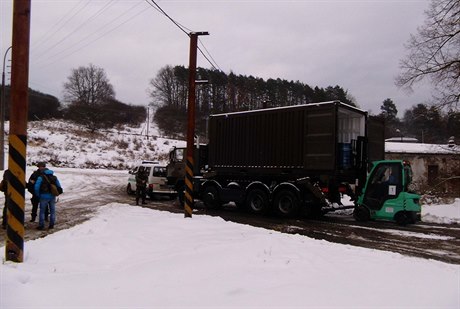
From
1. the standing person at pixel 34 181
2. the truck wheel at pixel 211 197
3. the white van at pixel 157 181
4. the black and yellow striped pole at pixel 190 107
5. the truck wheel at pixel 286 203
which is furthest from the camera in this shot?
the white van at pixel 157 181

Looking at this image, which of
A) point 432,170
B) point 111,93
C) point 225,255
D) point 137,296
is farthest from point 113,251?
point 111,93

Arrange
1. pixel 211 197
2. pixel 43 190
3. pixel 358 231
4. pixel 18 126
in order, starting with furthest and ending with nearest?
pixel 211 197 → pixel 358 231 → pixel 43 190 → pixel 18 126

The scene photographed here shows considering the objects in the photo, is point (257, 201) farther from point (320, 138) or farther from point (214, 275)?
point (214, 275)

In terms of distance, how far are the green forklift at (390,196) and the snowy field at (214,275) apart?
5562mm

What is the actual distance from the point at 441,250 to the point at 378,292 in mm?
5193

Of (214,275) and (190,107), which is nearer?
(214,275)

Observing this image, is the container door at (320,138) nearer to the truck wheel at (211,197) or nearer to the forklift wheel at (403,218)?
the forklift wheel at (403,218)

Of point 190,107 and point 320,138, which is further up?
point 190,107

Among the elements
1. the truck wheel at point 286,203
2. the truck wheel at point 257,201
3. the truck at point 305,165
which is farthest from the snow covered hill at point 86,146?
the truck wheel at point 286,203

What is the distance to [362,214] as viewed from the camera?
14.0 metres

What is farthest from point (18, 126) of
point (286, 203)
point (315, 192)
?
point (286, 203)

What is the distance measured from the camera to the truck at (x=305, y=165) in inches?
535

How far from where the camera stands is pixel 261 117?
16078 mm

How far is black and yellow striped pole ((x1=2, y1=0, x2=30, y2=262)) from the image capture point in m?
6.45
